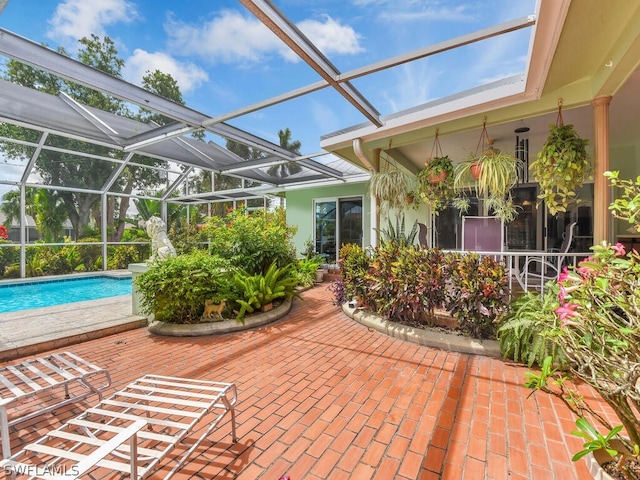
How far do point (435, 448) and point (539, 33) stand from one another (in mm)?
3459

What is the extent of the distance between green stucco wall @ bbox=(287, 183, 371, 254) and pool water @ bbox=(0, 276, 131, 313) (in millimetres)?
5893

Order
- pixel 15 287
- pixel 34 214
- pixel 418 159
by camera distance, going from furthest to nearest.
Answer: pixel 34 214
pixel 15 287
pixel 418 159

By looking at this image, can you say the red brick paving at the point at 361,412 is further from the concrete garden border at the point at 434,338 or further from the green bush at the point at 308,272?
the green bush at the point at 308,272

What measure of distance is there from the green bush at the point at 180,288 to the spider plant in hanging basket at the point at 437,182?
144 inches

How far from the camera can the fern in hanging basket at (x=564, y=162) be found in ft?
10.00

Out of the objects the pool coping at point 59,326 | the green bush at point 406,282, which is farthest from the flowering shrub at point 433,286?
the pool coping at point 59,326

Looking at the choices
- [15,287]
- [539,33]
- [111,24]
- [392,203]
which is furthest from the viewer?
[15,287]

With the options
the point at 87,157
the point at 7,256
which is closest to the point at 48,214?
the point at 7,256

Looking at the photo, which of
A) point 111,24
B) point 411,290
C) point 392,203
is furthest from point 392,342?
point 111,24

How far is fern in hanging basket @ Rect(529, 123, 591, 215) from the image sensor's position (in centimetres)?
305

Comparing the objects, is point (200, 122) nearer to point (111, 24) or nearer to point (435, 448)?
point (111, 24)

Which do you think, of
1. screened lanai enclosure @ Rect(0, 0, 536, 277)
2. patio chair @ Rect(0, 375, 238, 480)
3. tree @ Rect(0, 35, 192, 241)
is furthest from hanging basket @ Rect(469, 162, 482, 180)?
tree @ Rect(0, 35, 192, 241)

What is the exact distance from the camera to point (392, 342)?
12.7ft

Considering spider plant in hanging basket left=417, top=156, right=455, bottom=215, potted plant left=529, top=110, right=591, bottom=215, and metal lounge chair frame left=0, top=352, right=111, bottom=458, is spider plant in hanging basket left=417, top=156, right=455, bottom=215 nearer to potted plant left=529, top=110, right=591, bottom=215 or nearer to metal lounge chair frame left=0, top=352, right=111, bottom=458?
potted plant left=529, top=110, right=591, bottom=215
